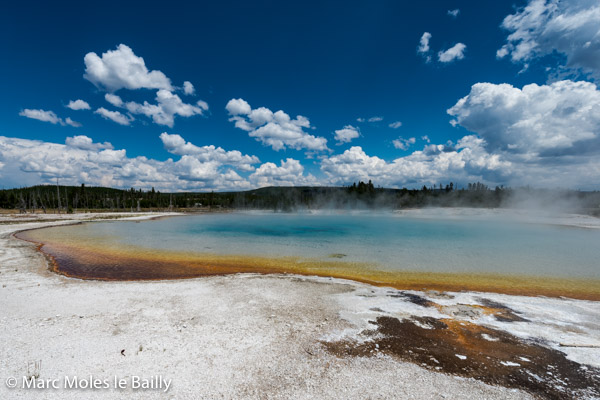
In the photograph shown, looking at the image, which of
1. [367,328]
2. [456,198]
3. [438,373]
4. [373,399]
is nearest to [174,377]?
[373,399]

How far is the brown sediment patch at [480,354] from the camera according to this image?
4.63 meters

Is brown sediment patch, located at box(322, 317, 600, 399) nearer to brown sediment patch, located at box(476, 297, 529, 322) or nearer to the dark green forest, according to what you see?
brown sediment patch, located at box(476, 297, 529, 322)

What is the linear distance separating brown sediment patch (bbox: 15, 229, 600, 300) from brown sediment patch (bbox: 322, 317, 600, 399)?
12.9ft

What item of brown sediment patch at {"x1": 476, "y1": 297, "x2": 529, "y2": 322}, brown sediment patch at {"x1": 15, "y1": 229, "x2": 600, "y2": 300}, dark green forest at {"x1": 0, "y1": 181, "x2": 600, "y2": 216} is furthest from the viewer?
dark green forest at {"x1": 0, "y1": 181, "x2": 600, "y2": 216}

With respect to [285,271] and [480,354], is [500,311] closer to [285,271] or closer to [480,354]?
[480,354]

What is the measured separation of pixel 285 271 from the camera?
42.8ft

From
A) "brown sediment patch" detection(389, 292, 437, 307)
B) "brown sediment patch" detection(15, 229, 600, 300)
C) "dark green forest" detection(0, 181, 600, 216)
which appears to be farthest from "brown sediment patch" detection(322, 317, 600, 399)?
"dark green forest" detection(0, 181, 600, 216)

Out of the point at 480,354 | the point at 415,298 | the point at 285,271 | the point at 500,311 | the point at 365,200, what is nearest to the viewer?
the point at 480,354

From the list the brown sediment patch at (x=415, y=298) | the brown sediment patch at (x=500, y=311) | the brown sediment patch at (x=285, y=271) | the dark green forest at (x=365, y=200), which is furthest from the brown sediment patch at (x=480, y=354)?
the dark green forest at (x=365, y=200)

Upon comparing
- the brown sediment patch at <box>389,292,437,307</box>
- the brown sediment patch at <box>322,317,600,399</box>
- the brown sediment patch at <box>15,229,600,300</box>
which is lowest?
the brown sediment patch at <box>15,229,600,300</box>

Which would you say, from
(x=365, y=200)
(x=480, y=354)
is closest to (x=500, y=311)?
(x=480, y=354)

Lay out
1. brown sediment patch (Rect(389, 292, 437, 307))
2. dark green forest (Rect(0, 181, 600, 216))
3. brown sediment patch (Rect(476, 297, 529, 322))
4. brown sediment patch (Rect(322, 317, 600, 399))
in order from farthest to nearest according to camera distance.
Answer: dark green forest (Rect(0, 181, 600, 216)), brown sediment patch (Rect(389, 292, 437, 307)), brown sediment patch (Rect(476, 297, 529, 322)), brown sediment patch (Rect(322, 317, 600, 399))

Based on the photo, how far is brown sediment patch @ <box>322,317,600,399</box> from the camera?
4.63 metres

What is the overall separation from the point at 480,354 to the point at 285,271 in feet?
29.0
